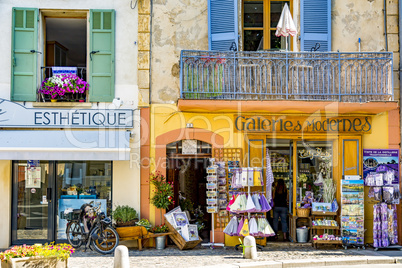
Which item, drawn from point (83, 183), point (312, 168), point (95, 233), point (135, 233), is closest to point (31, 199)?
point (83, 183)

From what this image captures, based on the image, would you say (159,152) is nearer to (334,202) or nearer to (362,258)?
(334,202)

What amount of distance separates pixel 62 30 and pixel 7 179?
14.3ft

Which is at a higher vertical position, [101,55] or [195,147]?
[101,55]

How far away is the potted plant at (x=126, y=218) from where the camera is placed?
1237 centimetres

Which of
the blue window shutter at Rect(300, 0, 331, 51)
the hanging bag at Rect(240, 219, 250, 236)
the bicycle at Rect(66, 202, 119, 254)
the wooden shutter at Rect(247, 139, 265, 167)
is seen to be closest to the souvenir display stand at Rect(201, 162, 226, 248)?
the hanging bag at Rect(240, 219, 250, 236)

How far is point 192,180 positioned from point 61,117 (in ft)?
11.9

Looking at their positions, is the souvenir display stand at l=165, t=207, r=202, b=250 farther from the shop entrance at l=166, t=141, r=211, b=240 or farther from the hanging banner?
the hanging banner

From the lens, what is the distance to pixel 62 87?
42.5ft

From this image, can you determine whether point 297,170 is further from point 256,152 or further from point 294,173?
point 256,152

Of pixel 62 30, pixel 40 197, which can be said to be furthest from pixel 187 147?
pixel 62 30

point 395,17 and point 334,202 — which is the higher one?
point 395,17

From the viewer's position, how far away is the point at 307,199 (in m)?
13.6

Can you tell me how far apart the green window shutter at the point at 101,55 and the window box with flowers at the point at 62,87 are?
0.24m

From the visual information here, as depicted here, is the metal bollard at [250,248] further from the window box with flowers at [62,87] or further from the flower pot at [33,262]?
the window box with flowers at [62,87]
